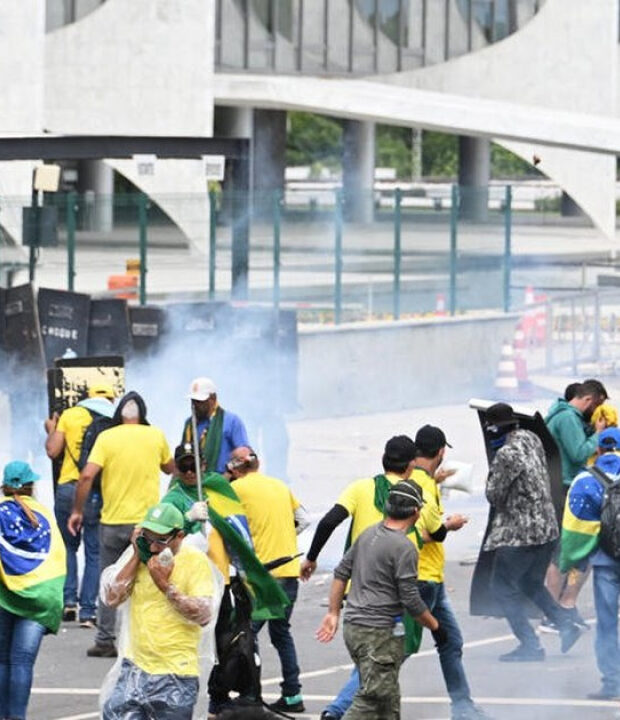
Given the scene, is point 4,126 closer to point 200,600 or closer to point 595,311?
point 595,311

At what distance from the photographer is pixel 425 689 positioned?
41.7 ft

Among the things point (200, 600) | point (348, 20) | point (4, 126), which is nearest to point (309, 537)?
point (200, 600)

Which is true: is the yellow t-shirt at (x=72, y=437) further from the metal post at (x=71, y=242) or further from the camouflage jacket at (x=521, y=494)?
the metal post at (x=71, y=242)

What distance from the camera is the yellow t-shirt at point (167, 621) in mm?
9703

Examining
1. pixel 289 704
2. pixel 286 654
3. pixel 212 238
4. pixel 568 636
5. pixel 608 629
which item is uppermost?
pixel 212 238

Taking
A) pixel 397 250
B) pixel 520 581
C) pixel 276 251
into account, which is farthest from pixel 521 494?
pixel 397 250

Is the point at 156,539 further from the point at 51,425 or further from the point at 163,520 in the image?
the point at 51,425

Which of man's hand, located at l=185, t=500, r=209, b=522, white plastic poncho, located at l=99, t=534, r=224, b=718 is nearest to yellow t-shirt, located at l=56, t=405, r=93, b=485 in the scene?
man's hand, located at l=185, t=500, r=209, b=522

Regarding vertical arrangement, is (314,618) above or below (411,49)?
below

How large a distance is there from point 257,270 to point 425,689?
13450 millimetres

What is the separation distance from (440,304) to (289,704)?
15543mm

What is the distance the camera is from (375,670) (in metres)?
10.6

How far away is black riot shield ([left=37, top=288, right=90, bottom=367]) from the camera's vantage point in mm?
19828

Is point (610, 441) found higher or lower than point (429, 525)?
higher
